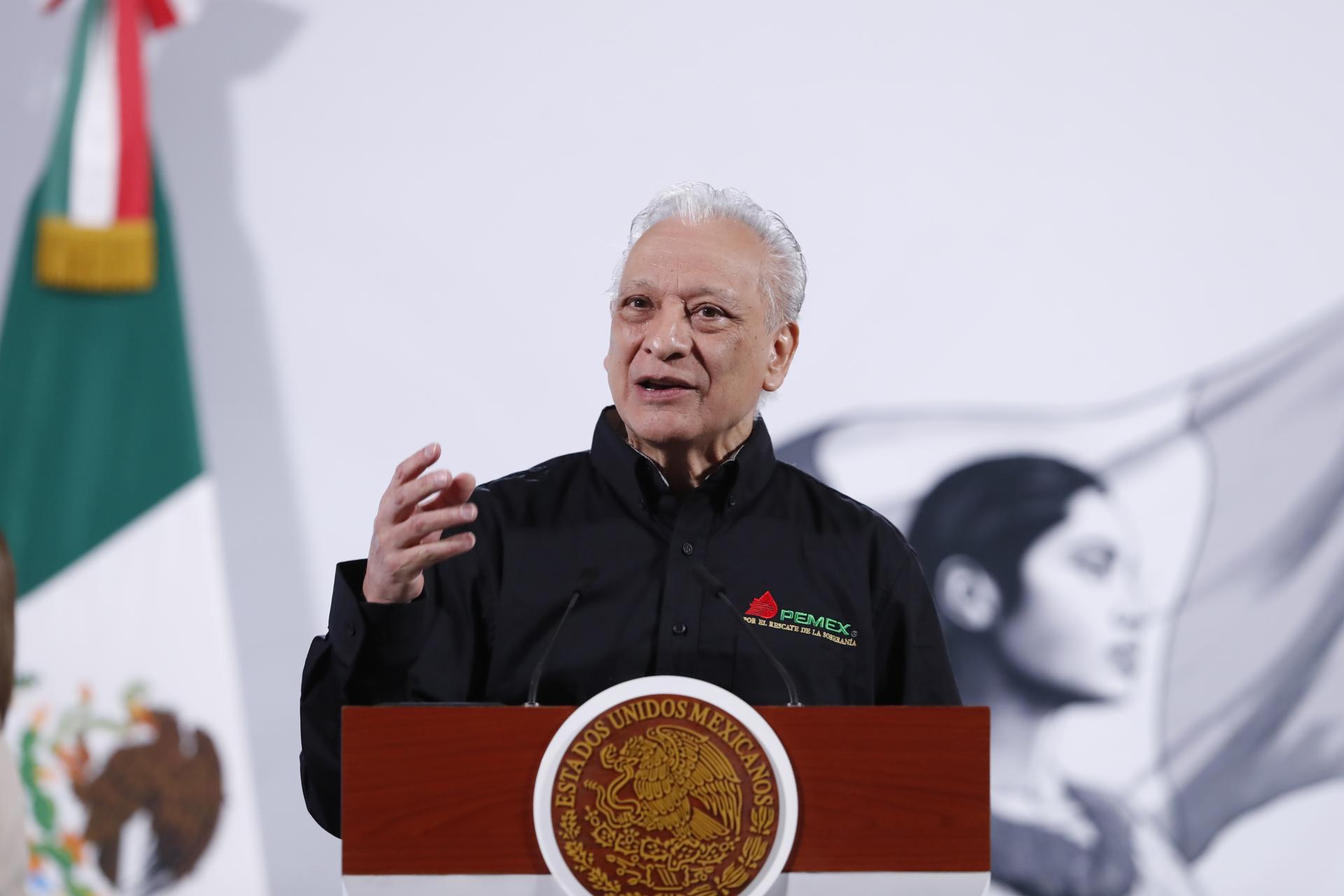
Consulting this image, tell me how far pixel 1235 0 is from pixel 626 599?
8.72 ft

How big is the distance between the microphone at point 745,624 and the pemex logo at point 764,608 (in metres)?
0.02

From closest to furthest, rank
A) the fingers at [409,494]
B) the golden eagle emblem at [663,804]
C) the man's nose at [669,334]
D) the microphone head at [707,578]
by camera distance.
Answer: the golden eagle emblem at [663,804], the fingers at [409,494], the microphone head at [707,578], the man's nose at [669,334]

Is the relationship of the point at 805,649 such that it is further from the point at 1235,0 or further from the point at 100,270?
the point at 1235,0

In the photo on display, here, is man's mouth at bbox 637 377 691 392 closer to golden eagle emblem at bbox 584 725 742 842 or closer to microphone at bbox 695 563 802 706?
microphone at bbox 695 563 802 706

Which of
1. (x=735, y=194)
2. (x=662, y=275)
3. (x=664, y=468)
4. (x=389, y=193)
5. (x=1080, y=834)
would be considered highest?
(x=389, y=193)

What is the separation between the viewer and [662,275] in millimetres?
1609

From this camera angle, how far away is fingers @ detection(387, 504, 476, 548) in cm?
118

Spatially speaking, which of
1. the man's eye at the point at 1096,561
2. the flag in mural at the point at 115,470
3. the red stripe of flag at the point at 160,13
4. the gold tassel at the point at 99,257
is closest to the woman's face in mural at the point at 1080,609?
the man's eye at the point at 1096,561

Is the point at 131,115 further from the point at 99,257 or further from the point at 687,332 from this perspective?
the point at 687,332

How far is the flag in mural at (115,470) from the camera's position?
2.93 m

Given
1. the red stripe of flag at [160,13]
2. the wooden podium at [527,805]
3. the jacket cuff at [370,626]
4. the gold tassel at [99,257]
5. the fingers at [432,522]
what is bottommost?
the wooden podium at [527,805]

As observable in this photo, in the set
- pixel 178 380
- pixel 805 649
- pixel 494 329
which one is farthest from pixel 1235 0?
pixel 178 380

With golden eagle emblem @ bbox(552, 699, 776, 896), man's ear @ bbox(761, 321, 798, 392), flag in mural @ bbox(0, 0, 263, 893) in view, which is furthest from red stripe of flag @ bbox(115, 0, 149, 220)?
golden eagle emblem @ bbox(552, 699, 776, 896)

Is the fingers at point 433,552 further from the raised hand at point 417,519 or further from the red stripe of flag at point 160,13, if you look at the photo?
the red stripe of flag at point 160,13
